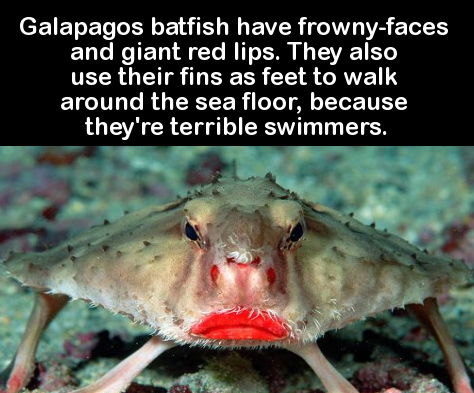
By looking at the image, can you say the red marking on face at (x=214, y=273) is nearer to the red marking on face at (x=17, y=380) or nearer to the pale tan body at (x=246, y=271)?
the pale tan body at (x=246, y=271)

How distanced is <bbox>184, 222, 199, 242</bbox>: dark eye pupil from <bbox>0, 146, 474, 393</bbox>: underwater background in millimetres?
1130

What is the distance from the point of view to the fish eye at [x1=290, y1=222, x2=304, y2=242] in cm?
334

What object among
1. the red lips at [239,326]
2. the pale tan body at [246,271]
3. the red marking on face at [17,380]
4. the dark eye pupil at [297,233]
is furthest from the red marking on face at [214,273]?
the red marking on face at [17,380]

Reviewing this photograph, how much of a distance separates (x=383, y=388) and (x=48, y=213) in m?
5.55

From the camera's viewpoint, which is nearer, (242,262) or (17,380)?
(242,262)

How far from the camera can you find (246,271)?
303 cm

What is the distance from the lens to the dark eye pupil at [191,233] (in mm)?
3326

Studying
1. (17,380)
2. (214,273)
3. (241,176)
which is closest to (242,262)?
(214,273)

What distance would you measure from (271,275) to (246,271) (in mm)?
158

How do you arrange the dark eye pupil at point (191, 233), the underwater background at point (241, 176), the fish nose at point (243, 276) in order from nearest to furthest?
the fish nose at point (243, 276)
the dark eye pupil at point (191, 233)
the underwater background at point (241, 176)

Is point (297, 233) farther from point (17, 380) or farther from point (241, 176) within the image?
point (241, 176)

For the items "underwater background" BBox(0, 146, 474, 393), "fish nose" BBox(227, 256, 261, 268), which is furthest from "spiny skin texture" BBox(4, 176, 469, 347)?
"underwater background" BBox(0, 146, 474, 393)
